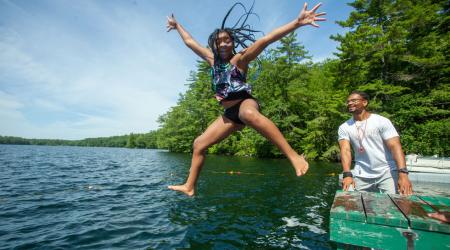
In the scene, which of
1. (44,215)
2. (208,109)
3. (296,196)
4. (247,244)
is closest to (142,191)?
(44,215)

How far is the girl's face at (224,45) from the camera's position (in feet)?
12.3

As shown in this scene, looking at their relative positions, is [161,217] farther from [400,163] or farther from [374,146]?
[400,163]

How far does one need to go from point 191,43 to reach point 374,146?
3.47m

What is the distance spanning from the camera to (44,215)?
8328mm

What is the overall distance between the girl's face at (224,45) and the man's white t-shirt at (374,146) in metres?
2.80

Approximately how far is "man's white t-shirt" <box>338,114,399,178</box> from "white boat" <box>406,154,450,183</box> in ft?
23.1

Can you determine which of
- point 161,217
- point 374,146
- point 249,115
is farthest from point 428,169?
point 249,115

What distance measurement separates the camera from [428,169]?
11.5 metres

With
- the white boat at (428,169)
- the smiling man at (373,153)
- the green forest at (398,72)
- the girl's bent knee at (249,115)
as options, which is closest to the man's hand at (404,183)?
the smiling man at (373,153)

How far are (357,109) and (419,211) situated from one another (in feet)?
7.74

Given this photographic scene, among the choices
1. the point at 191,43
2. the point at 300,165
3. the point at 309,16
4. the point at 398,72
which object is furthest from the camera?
the point at 398,72

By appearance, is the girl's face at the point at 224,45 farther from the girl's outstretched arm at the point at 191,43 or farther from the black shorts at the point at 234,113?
the black shorts at the point at 234,113

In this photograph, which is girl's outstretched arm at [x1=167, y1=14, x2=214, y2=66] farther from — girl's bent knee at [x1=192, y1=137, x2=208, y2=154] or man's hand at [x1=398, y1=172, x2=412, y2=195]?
man's hand at [x1=398, y1=172, x2=412, y2=195]

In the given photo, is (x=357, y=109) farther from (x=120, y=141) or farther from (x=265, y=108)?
(x=120, y=141)
